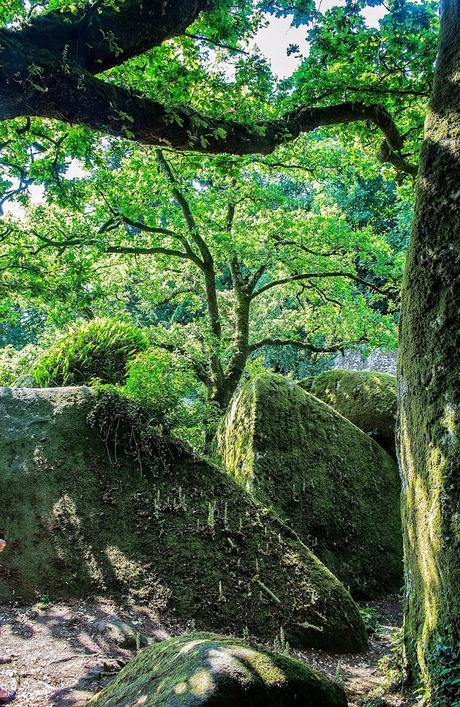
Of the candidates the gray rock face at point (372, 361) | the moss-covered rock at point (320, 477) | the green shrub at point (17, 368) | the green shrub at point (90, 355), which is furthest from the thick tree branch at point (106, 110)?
the gray rock face at point (372, 361)

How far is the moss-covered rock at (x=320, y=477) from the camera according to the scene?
745cm

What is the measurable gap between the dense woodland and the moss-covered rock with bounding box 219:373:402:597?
36 millimetres

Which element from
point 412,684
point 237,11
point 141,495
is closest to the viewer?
point 412,684

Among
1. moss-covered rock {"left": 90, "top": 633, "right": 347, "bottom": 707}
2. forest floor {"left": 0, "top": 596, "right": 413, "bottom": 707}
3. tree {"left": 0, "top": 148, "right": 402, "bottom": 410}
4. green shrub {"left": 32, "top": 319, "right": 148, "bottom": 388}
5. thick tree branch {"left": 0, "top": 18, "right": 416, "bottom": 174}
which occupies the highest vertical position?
tree {"left": 0, "top": 148, "right": 402, "bottom": 410}

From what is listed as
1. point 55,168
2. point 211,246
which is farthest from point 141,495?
point 211,246

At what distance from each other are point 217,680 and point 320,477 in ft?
19.7

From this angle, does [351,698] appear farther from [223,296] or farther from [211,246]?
[223,296]

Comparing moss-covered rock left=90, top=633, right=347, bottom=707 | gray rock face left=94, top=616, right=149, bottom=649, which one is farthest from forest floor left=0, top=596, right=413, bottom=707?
moss-covered rock left=90, top=633, right=347, bottom=707

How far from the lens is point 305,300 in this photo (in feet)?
60.0

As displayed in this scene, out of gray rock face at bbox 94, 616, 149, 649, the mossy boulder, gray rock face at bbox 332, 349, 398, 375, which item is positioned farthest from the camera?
gray rock face at bbox 332, 349, 398, 375

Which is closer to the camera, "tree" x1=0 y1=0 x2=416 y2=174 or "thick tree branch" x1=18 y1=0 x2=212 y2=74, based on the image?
"tree" x1=0 y1=0 x2=416 y2=174

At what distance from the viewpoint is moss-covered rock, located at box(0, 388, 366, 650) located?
5160mm

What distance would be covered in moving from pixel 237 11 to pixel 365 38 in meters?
1.73

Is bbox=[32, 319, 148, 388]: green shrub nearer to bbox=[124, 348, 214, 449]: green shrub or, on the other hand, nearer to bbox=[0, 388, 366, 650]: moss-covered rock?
bbox=[124, 348, 214, 449]: green shrub
